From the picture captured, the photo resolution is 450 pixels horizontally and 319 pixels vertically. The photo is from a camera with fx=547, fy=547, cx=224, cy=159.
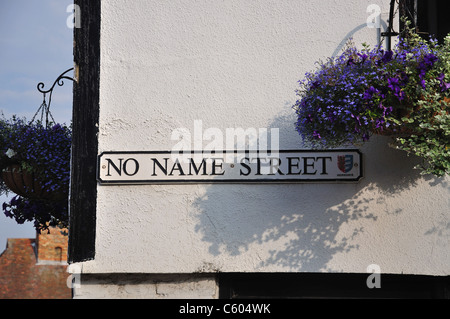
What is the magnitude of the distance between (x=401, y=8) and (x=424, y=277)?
7.54 ft

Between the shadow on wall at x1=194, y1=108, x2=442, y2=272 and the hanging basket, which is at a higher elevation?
the hanging basket

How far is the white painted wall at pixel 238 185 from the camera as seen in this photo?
4.51 m

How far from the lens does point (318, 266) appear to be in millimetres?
4500

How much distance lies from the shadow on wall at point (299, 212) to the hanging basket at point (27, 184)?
4.79 feet

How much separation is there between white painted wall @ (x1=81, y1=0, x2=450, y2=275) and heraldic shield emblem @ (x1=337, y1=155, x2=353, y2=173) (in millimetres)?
139

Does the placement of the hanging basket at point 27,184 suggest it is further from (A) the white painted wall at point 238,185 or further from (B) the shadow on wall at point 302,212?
(B) the shadow on wall at point 302,212

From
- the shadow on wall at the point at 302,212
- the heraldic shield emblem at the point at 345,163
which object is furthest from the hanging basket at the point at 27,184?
the heraldic shield emblem at the point at 345,163

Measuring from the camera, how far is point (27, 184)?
16.7ft

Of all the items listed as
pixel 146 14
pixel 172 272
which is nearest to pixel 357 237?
pixel 172 272

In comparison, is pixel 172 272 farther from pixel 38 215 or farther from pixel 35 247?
pixel 35 247

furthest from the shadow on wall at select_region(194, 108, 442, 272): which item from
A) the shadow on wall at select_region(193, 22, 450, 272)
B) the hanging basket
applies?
the hanging basket

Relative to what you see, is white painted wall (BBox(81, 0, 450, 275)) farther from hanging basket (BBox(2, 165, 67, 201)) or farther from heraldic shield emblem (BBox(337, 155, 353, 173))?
hanging basket (BBox(2, 165, 67, 201))

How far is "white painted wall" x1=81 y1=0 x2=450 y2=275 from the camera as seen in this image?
4.51 m

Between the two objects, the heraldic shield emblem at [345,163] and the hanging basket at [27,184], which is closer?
the heraldic shield emblem at [345,163]
